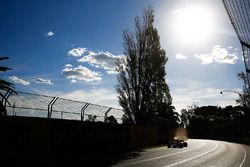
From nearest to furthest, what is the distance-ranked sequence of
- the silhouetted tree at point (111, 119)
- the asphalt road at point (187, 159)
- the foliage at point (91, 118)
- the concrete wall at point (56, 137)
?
the asphalt road at point (187, 159) < the concrete wall at point (56, 137) < the foliage at point (91, 118) < the silhouetted tree at point (111, 119)

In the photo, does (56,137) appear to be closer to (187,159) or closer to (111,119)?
(111,119)

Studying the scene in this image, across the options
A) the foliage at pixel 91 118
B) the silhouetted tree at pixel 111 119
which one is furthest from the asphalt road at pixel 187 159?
the silhouetted tree at pixel 111 119

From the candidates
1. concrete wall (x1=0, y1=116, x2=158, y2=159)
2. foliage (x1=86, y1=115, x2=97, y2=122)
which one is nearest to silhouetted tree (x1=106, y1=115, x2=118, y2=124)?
concrete wall (x1=0, y1=116, x2=158, y2=159)

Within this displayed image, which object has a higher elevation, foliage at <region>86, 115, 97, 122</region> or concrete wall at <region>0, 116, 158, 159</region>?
foliage at <region>86, 115, 97, 122</region>

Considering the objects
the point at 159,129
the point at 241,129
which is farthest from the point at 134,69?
the point at 241,129

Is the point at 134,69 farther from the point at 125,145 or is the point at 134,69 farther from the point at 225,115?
the point at 225,115

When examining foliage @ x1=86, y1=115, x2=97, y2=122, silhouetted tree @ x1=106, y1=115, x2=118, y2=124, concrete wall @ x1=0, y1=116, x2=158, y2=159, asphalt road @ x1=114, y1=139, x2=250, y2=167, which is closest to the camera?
asphalt road @ x1=114, y1=139, x2=250, y2=167

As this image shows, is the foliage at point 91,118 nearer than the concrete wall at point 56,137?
No

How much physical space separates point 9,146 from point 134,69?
79.6 ft

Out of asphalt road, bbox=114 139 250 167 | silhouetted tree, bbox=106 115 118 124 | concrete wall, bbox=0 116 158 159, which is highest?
silhouetted tree, bbox=106 115 118 124

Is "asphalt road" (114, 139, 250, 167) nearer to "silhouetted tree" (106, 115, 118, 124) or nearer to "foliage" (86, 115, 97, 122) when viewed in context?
"foliage" (86, 115, 97, 122)

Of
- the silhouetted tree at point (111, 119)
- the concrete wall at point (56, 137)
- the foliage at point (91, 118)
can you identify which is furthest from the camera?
the silhouetted tree at point (111, 119)

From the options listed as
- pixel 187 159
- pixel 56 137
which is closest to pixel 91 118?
pixel 56 137

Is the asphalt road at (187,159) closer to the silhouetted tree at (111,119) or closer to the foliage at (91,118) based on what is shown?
the foliage at (91,118)
